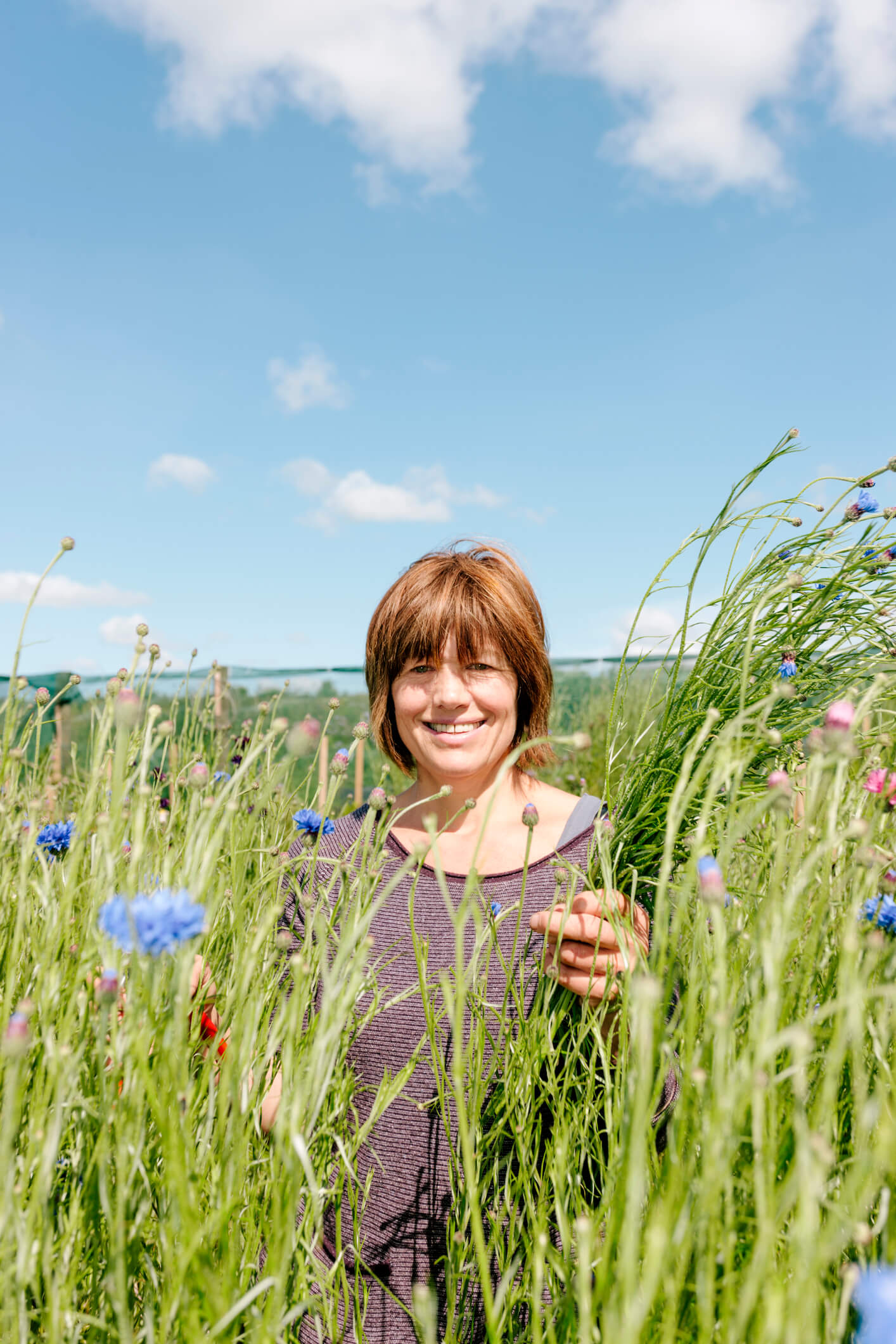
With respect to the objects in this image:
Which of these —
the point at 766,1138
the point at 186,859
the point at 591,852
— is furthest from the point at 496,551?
the point at 766,1138

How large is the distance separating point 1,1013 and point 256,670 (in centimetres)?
722

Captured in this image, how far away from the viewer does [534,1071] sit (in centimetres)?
98

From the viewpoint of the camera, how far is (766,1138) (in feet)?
1.98

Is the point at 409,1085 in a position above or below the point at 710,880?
below

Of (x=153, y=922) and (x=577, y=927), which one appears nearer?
(x=153, y=922)

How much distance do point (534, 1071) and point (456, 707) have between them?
3.25 ft

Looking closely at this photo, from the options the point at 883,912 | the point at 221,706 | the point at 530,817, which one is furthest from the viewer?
the point at 221,706

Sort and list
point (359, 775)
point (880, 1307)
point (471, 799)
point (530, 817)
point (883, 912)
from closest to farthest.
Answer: point (880, 1307)
point (883, 912)
point (530, 817)
point (471, 799)
point (359, 775)

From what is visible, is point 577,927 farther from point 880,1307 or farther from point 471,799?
point 471,799

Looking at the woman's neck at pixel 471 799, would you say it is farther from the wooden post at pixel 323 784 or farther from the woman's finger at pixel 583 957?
the woman's finger at pixel 583 957

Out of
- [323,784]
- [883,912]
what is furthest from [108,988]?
[323,784]

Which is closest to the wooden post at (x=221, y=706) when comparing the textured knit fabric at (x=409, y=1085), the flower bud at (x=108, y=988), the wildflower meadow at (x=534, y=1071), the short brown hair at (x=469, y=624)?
the short brown hair at (x=469, y=624)

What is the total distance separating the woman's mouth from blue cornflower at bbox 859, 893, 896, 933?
1150mm

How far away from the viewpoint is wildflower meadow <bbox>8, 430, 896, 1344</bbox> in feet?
1.80
